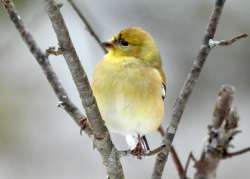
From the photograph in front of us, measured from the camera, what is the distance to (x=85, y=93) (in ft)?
6.26

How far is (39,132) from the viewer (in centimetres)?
531

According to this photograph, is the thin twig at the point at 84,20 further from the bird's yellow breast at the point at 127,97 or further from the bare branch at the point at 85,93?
the bird's yellow breast at the point at 127,97

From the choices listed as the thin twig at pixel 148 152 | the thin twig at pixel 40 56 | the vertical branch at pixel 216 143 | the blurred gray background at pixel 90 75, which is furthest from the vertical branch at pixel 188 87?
the blurred gray background at pixel 90 75

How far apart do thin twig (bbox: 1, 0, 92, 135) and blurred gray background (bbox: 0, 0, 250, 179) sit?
2700 millimetres

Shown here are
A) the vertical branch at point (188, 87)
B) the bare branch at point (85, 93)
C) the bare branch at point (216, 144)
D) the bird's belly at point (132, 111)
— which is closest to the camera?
the bare branch at point (216, 144)

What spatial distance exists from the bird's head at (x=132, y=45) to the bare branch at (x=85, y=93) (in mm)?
1151

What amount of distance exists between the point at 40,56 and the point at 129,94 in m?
0.98

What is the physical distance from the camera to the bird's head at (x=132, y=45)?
10.3 feet

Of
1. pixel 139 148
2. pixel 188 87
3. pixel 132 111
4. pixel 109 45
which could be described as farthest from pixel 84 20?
pixel 109 45

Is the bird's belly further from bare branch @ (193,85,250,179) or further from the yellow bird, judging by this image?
bare branch @ (193,85,250,179)

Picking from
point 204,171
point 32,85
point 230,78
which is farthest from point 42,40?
point 204,171

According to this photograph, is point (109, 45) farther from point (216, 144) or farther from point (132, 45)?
point (216, 144)

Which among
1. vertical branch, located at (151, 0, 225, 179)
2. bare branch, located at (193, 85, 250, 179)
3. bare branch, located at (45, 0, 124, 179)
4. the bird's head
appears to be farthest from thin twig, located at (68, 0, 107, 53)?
the bird's head

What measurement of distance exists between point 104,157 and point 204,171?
93 cm
